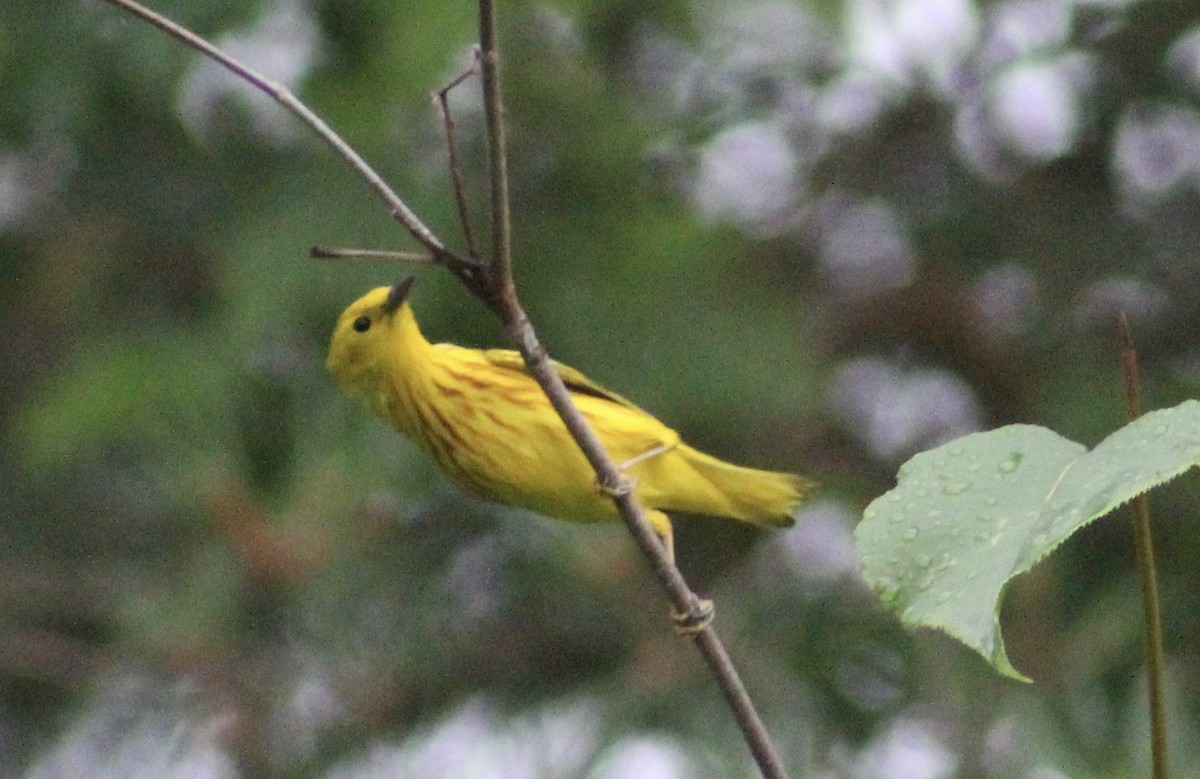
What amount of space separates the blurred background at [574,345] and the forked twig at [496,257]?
2.90m

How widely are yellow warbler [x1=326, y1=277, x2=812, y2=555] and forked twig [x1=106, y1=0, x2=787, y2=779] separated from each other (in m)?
1.28

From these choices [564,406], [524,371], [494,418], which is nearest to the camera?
[564,406]

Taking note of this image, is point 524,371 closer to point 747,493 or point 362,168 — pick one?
point 747,493

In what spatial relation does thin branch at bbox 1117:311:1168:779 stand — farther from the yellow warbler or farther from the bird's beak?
the bird's beak

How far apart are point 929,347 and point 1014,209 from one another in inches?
32.9

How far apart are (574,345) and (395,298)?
6.21ft

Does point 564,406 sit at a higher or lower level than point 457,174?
lower

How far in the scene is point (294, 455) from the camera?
6125mm

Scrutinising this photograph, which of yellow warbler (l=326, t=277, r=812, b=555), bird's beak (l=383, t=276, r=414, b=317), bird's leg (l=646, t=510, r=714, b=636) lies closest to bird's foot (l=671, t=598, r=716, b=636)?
bird's leg (l=646, t=510, r=714, b=636)

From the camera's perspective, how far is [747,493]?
4.54 m

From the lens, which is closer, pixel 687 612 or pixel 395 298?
→ pixel 687 612

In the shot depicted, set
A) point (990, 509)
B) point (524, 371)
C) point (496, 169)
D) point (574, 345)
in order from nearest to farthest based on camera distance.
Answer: point (990, 509)
point (496, 169)
point (524, 371)
point (574, 345)

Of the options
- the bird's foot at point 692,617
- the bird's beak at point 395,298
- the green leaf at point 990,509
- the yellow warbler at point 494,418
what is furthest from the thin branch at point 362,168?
the bird's beak at point 395,298

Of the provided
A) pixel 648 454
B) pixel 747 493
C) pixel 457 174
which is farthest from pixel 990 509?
pixel 747 493
